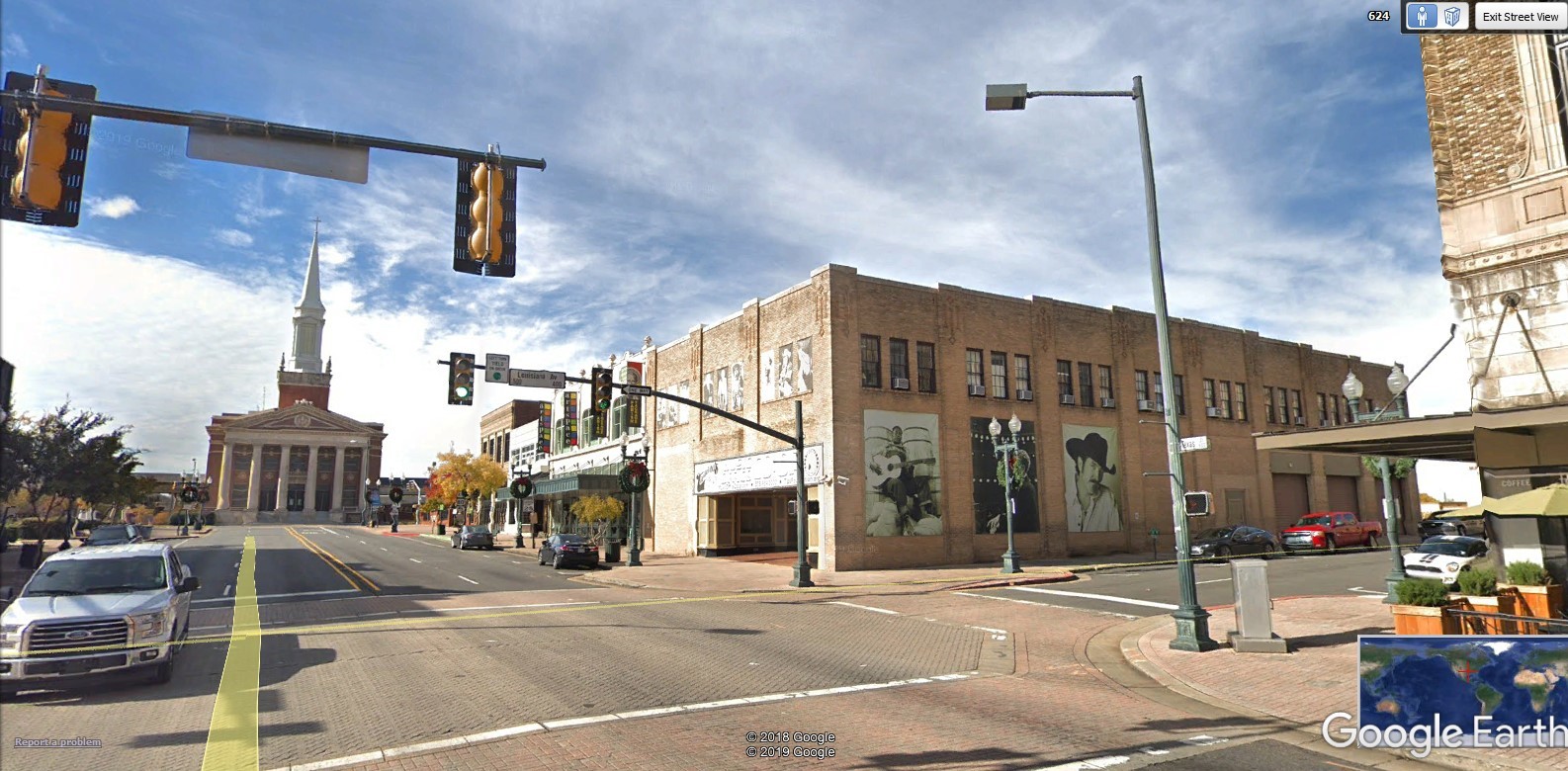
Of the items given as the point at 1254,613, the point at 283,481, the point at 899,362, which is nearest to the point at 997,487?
the point at 899,362

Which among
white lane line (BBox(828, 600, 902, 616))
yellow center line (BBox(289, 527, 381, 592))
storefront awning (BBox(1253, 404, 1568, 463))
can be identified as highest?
storefront awning (BBox(1253, 404, 1568, 463))

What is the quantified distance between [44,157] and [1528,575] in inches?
739

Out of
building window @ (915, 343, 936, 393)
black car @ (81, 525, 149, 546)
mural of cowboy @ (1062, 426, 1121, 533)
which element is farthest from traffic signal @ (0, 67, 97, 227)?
mural of cowboy @ (1062, 426, 1121, 533)

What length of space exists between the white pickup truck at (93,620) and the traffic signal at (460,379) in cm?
718

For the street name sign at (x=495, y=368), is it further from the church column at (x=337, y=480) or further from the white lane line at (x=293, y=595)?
the church column at (x=337, y=480)

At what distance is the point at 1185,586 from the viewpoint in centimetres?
1310

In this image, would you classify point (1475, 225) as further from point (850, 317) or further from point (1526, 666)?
point (850, 317)

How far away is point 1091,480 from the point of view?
122 feet

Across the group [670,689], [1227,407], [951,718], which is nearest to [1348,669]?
[951,718]

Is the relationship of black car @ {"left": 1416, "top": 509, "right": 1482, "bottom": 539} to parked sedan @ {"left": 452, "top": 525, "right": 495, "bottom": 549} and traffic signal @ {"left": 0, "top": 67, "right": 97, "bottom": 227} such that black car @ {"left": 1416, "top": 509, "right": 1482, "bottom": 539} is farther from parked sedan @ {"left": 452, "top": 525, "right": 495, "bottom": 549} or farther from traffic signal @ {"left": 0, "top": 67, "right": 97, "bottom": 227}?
traffic signal @ {"left": 0, "top": 67, "right": 97, "bottom": 227}

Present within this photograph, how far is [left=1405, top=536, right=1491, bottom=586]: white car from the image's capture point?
21058 mm

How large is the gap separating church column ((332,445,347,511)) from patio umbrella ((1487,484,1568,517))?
13709 centimetres

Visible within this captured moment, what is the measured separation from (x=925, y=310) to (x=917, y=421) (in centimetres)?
465

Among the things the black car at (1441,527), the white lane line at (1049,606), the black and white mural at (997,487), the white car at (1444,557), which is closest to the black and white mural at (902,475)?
the black and white mural at (997,487)
